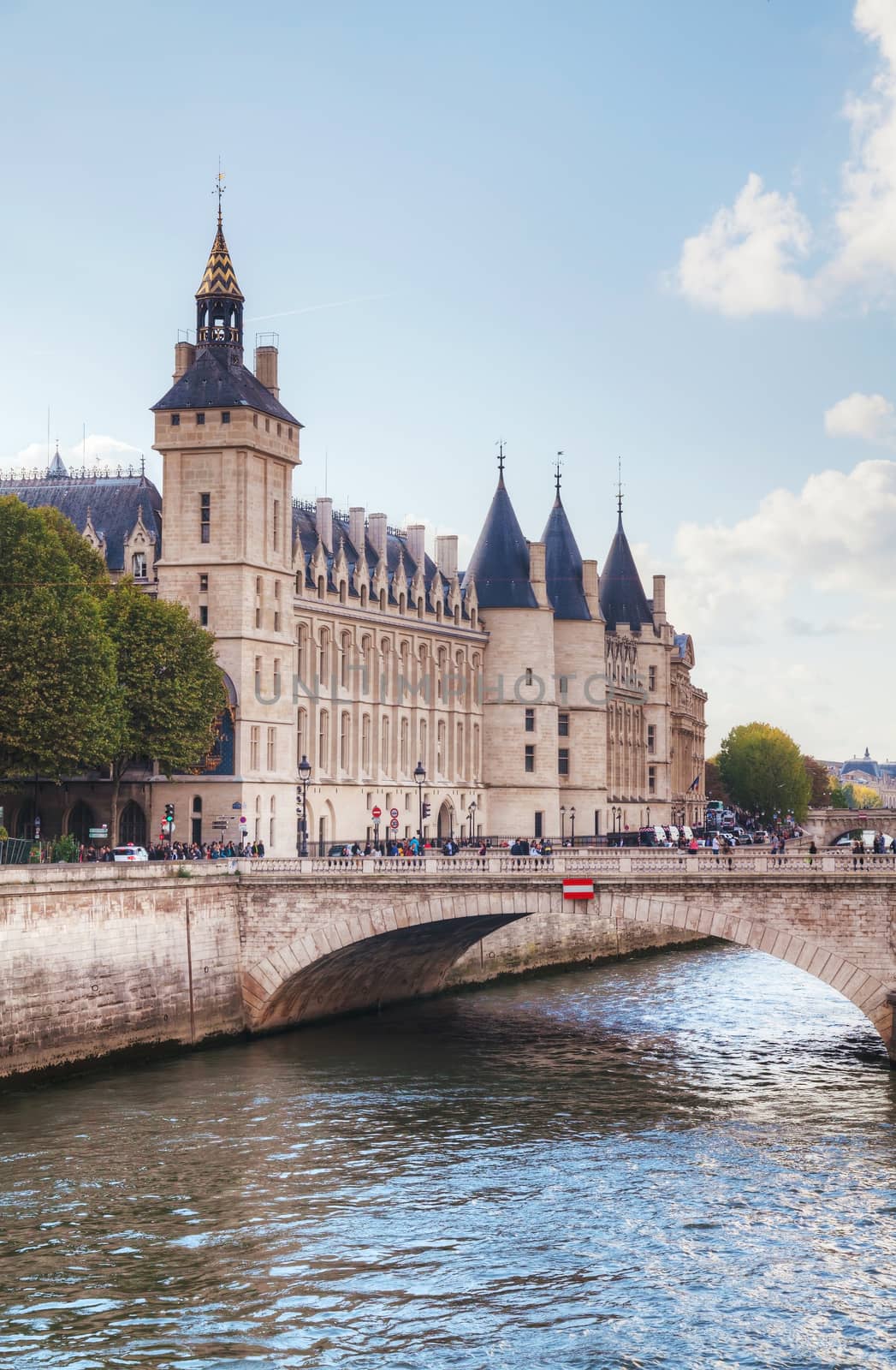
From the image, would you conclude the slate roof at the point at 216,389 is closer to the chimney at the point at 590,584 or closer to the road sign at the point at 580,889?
the road sign at the point at 580,889

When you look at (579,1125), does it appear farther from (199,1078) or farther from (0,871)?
(0,871)

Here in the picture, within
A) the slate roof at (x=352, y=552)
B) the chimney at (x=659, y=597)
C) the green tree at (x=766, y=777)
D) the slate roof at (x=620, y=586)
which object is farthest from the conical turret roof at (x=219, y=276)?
the green tree at (x=766, y=777)

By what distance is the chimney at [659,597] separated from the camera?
5191 inches

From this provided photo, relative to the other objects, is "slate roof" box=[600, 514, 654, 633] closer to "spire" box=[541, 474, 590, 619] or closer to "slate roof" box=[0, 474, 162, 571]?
"spire" box=[541, 474, 590, 619]

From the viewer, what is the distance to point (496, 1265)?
30.4 m

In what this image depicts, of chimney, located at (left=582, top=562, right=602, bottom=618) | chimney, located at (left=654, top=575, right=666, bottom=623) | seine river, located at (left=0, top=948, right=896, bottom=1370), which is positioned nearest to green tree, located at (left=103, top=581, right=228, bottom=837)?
seine river, located at (left=0, top=948, right=896, bottom=1370)

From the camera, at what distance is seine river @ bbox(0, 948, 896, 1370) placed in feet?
89.8

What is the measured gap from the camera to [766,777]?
168875mm

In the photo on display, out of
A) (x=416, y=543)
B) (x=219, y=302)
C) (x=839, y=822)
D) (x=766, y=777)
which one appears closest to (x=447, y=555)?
(x=416, y=543)

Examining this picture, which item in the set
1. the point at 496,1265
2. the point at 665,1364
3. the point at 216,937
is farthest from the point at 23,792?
the point at 665,1364

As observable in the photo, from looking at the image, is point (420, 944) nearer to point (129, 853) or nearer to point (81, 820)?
point (129, 853)

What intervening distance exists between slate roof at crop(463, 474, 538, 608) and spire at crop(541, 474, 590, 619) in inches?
171

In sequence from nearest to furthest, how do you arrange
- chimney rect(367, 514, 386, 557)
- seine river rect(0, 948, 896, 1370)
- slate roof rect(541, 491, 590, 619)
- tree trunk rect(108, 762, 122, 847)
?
seine river rect(0, 948, 896, 1370)
tree trunk rect(108, 762, 122, 847)
chimney rect(367, 514, 386, 557)
slate roof rect(541, 491, 590, 619)

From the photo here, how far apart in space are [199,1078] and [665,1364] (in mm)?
21045
